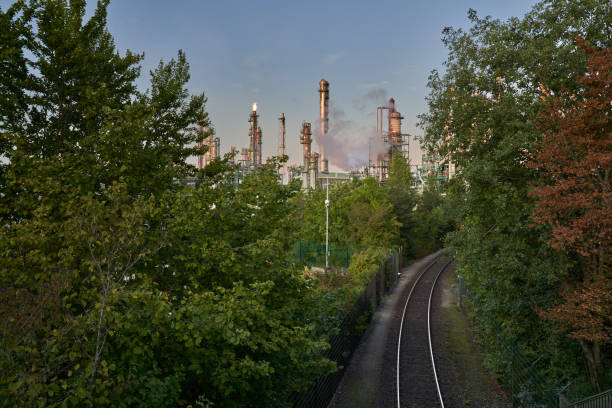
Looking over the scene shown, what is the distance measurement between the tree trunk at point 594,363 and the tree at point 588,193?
0.03 metres

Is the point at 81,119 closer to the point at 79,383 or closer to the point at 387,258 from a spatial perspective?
the point at 79,383

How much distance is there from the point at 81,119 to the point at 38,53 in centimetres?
241

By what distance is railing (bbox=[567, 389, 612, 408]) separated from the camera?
8.91m

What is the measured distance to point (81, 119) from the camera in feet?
46.4

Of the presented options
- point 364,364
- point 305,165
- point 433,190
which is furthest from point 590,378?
point 305,165

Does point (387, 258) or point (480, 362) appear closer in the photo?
point (480, 362)

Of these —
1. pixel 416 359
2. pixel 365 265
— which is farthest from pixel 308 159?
pixel 416 359

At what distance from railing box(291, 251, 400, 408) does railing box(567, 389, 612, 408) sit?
5.70 m

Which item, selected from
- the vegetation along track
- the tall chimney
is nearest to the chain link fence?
the vegetation along track

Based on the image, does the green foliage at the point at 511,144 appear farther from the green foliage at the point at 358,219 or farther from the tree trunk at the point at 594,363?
the green foliage at the point at 358,219

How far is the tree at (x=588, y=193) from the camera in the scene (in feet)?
35.6

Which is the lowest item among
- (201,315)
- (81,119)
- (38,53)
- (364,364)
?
(364,364)

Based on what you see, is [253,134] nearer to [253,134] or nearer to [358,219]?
[253,134]

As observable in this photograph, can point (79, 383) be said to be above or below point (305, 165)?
below
